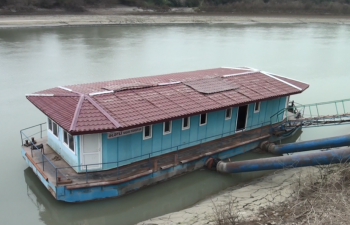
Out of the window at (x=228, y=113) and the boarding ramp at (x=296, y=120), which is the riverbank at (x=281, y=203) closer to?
the boarding ramp at (x=296, y=120)

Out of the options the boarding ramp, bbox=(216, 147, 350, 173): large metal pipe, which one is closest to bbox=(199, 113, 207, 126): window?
bbox=(216, 147, 350, 173): large metal pipe

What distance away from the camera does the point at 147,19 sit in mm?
66812

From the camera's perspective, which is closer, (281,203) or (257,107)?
(281,203)

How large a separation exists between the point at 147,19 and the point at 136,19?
2445 millimetres

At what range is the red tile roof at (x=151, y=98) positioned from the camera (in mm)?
11742

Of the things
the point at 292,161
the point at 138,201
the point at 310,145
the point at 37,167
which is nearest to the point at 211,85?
the point at 310,145

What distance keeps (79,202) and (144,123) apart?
3301 mm

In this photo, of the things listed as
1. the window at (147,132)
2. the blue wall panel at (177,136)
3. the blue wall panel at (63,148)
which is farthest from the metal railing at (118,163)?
the window at (147,132)

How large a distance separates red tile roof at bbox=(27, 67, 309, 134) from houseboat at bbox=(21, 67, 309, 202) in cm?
3

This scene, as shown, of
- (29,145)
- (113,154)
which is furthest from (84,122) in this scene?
(29,145)

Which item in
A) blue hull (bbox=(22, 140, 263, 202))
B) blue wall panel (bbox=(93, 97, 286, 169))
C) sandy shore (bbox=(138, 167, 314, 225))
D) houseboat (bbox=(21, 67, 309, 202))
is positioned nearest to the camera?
sandy shore (bbox=(138, 167, 314, 225))

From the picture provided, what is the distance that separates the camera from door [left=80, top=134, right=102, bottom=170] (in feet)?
38.3

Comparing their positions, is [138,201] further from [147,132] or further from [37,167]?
[37,167]

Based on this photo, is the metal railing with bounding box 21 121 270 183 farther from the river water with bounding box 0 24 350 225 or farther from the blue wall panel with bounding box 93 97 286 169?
the river water with bounding box 0 24 350 225
